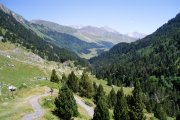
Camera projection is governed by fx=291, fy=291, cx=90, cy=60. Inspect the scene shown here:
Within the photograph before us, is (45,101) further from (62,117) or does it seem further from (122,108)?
(122,108)

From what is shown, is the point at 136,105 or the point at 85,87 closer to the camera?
the point at 136,105

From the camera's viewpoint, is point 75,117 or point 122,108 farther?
point 122,108

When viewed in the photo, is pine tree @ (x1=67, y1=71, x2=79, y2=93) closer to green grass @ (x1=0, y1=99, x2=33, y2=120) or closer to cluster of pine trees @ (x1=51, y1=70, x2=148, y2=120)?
cluster of pine trees @ (x1=51, y1=70, x2=148, y2=120)

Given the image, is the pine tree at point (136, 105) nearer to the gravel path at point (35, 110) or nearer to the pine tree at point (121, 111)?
the pine tree at point (121, 111)

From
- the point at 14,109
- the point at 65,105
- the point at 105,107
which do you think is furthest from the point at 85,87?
the point at 14,109

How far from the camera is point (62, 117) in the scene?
6931 cm

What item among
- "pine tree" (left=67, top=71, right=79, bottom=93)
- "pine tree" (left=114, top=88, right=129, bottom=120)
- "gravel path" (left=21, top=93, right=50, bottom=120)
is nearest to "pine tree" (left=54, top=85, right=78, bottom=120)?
"gravel path" (left=21, top=93, right=50, bottom=120)

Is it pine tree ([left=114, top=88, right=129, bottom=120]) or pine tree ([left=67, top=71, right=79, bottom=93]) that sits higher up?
pine tree ([left=67, top=71, right=79, bottom=93])

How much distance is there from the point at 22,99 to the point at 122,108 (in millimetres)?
28936

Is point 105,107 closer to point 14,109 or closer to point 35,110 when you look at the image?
point 35,110

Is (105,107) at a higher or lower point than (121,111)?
higher

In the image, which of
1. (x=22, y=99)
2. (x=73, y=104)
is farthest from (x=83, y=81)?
(x=73, y=104)

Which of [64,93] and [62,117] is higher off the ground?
[64,93]

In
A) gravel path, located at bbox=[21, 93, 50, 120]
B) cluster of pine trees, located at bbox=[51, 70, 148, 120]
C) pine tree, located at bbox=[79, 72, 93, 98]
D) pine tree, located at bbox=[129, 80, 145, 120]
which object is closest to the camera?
gravel path, located at bbox=[21, 93, 50, 120]
